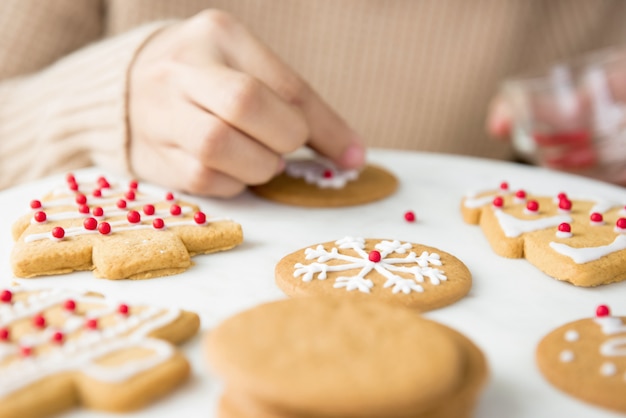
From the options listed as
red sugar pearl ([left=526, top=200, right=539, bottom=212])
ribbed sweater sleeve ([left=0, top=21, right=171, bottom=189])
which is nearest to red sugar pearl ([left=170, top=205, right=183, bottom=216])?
ribbed sweater sleeve ([left=0, top=21, right=171, bottom=189])

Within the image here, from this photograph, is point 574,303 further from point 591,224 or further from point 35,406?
point 35,406

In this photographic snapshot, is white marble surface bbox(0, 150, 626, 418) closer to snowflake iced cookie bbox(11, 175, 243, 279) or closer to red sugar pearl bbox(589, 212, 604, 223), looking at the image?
snowflake iced cookie bbox(11, 175, 243, 279)

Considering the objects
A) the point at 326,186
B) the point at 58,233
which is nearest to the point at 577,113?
the point at 326,186

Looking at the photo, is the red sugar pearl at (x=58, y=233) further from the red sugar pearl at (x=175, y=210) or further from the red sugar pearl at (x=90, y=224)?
the red sugar pearl at (x=175, y=210)

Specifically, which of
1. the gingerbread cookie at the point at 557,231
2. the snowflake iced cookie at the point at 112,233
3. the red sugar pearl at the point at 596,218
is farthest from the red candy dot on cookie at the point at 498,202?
the snowflake iced cookie at the point at 112,233

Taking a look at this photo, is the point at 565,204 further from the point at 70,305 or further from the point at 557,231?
the point at 70,305

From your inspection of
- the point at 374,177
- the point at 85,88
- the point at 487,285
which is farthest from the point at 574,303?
the point at 85,88

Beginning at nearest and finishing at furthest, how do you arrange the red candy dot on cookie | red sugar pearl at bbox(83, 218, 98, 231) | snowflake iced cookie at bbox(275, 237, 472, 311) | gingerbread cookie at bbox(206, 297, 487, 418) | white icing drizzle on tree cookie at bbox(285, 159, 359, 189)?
gingerbread cookie at bbox(206, 297, 487, 418), snowflake iced cookie at bbox(275, 237, 472, 311), red sugar pearl at bbox(83, 218, 98, 231), the red candy dot on cookie, white icing drizzle on tree cookie at bbox(285, 159, 359, 189)
